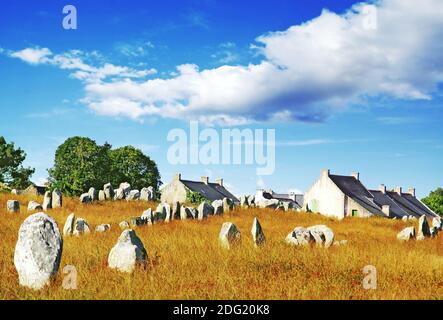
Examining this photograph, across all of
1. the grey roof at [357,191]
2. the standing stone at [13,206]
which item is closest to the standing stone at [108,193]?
the standing stone at [13,206]

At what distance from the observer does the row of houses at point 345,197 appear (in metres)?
61.9

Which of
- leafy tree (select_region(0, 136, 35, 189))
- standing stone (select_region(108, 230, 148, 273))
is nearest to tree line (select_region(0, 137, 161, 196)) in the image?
leafy tree (select_region(0, 136, 35, 189))

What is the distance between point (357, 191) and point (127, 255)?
57242mm

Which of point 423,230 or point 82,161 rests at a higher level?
point 82,161

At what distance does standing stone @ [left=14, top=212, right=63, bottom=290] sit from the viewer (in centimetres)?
1014

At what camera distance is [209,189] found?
77.0 m

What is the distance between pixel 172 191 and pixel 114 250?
59940mm

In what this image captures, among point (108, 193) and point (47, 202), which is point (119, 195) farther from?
point (47, 202)

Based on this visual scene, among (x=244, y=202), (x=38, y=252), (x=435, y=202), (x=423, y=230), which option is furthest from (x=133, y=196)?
(x=435, y=202)

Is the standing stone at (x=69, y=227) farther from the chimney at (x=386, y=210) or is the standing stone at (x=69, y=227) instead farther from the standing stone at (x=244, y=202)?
the chimney at (x=386, y=210)

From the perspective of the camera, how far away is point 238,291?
9.49 meters

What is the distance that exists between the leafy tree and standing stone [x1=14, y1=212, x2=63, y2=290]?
5444 cm

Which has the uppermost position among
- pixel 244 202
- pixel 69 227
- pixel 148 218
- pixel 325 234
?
pixel 244 202

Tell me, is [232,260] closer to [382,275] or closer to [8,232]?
[382,275]
